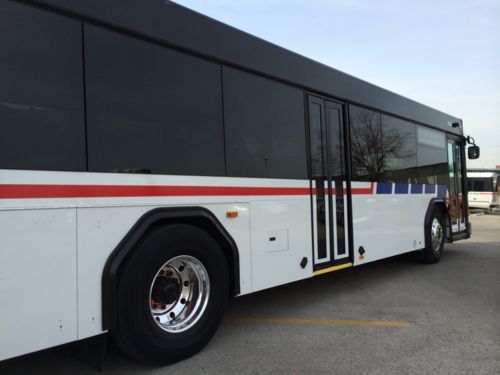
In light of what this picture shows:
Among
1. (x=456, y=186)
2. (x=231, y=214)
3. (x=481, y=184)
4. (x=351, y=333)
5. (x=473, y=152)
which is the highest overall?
(x=473, y=152)

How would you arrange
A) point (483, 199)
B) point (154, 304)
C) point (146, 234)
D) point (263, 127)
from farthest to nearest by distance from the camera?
point (483, 199)
point (263, 127)
point (154, 304)
point (146, 234)

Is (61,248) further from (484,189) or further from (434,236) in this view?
(484,189)

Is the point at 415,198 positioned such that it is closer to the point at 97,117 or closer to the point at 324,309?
the point at 324,309

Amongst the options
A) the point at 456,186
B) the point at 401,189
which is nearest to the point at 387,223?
the point at 401,189

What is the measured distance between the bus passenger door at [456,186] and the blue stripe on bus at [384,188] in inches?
121

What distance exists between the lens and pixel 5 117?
8.39ft

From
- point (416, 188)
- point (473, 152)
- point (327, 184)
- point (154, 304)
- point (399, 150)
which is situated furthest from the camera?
point (473, 152)

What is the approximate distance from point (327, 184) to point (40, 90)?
11.4 feet

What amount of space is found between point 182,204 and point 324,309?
2465 mm

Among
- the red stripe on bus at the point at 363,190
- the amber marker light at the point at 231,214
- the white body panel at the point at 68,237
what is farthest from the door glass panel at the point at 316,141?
the amber marker light at the point at 231,214

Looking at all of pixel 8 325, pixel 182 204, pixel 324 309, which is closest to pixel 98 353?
pixel 8 325

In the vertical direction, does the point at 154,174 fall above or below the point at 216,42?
below

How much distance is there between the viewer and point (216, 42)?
3947mm

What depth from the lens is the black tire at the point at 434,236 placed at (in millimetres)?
7588
